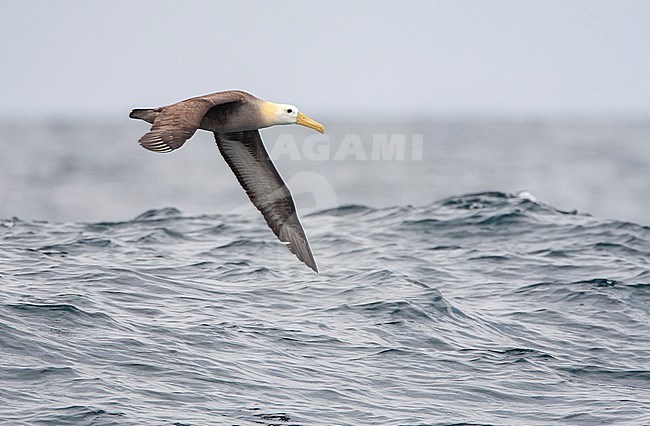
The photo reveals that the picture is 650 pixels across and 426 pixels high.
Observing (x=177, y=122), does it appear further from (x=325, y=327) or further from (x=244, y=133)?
(x=325, y=327)

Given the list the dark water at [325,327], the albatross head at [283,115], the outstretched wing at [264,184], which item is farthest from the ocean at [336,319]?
the albatross head at [283,115]

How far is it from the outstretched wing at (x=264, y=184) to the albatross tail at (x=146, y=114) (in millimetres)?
1557

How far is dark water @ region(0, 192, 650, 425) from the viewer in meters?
10.7

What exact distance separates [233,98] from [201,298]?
3.01 meters

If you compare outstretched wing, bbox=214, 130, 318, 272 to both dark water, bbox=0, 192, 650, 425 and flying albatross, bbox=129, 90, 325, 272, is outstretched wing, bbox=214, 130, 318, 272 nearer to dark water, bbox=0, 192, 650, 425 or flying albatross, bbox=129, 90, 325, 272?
flying albatross, bbox=129, 90, 325, 272

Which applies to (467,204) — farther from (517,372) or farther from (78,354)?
(78,354)

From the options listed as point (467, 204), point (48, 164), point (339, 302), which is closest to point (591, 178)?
point (48, 164)

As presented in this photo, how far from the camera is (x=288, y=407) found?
1066cm

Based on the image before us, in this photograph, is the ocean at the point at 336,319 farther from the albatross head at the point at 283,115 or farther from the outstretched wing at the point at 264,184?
the albatross head at the point at 283,115

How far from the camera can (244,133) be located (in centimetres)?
1370

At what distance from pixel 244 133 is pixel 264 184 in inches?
28.1

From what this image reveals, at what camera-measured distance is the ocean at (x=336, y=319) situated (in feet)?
35.2

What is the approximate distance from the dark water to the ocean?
0.03 meters

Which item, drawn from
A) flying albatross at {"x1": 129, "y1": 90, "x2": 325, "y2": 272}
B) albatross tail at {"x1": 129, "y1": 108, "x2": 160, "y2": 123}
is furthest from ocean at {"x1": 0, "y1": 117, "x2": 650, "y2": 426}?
albatross tail at {"x1": 129, "y1": 108, "x2": 160, "y2": 123}
